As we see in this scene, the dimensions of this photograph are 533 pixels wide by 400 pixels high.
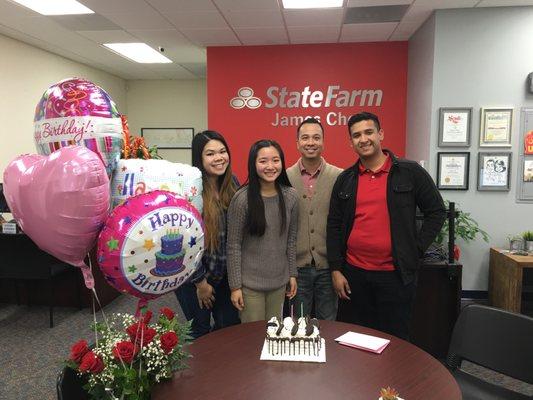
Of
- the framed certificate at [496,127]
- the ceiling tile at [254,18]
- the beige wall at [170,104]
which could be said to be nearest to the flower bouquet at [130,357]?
the ceiling tile at [254,18]

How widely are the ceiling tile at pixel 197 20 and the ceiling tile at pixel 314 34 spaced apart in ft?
2.64

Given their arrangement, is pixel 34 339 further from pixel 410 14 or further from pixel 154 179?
pixel 410 14

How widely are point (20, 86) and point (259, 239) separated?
478 centimetres

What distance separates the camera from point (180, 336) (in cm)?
130

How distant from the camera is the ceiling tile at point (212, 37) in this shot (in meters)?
4.61

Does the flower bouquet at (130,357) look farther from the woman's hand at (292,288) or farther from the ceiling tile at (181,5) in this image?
the ceiling tile at (181,5)

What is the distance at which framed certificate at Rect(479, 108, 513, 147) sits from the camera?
3818 millimetres

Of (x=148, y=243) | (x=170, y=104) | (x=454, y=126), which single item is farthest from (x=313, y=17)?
(x=170, y=104)

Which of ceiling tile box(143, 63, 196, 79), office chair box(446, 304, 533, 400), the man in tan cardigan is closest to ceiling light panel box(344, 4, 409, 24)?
the man in tan cardigan

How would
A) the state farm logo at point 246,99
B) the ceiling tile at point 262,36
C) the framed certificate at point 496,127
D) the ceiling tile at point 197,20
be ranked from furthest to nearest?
1. the state farm logo at point 246,99
2. the ceiling tile at point 262,36
3. the ceiling tile at point 197,20
4. the framed certificate at point 496,127

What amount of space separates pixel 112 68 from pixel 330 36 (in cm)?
397

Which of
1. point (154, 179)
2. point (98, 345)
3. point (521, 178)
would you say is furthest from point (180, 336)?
point (521, 178)

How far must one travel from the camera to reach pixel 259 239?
1.94 m

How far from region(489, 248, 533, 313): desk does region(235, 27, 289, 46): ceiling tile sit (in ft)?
10.6
